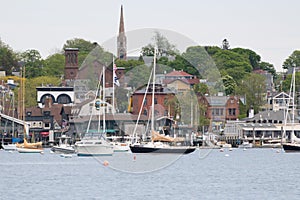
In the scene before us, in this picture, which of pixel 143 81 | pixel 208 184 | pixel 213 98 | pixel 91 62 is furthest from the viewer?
pixel 91 62

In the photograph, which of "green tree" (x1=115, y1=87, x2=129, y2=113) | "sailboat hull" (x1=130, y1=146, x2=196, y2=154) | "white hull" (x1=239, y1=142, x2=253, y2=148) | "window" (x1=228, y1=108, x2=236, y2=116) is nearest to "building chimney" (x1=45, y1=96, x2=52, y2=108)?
"green tree" (x1=115, y1=87, x2=129, y2=113)

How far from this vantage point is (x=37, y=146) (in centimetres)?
11581

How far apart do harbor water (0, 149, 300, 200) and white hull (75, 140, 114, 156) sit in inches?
31.9

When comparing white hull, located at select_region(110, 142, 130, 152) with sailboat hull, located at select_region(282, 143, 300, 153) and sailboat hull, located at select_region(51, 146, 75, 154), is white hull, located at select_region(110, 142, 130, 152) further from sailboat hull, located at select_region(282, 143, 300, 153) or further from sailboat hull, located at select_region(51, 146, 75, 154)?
sailboat hull, located at select_region(282, 143, 300, 153)

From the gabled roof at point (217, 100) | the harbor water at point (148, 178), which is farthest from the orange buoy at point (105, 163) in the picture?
the gabled roof at point (217, 100)

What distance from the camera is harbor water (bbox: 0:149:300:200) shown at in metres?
59.7

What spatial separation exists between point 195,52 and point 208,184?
5931 cm

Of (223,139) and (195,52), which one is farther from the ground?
(195,52)

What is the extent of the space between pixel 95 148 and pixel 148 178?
27.3 metres

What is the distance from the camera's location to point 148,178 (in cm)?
7075

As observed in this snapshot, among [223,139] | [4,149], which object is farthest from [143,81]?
[223,139]

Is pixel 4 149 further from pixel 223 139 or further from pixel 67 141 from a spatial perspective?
pixel 223 139

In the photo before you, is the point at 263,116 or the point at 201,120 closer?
the point at 201,120

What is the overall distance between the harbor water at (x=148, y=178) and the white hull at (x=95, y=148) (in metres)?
0.81
